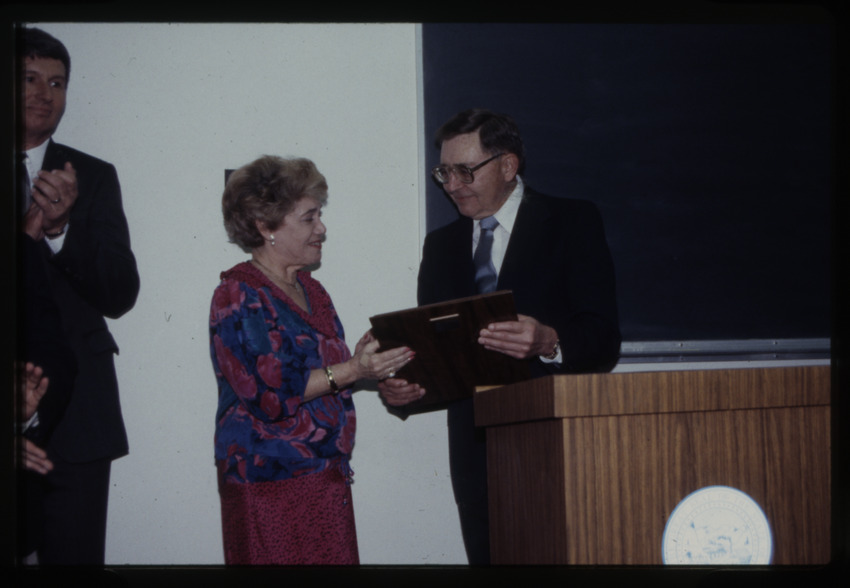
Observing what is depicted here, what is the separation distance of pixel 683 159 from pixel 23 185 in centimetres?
201


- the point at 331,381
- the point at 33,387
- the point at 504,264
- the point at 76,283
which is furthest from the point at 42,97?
the point at 504,264

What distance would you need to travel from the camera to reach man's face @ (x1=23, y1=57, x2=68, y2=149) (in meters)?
2.07

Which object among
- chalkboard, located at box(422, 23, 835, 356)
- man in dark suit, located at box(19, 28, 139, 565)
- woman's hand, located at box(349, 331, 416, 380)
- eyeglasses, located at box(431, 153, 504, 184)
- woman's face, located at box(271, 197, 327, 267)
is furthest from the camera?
chalkboard, located at box(422, 23, 835, 356)

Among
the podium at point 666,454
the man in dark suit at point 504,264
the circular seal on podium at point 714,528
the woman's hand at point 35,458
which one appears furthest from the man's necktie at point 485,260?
the woman's hand at point 35,458

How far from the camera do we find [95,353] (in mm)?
2184

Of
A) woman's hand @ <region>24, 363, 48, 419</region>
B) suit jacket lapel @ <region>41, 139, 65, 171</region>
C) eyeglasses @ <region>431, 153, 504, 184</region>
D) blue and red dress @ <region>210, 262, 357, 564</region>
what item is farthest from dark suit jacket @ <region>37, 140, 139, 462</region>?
eyeglasses @ <region>431, 153, 504, 184</region>

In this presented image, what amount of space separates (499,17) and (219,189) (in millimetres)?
1018

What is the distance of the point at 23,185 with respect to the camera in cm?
203

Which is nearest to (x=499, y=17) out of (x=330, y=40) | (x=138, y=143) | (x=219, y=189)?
(x=330, y=40)

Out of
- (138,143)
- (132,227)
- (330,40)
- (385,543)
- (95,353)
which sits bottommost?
(385,543)

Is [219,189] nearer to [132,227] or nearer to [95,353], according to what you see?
[132,227]

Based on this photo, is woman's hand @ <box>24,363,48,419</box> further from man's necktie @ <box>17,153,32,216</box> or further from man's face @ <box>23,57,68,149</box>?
man's face @ <box>23,57,68,149</box>

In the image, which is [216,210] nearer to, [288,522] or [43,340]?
[43,340]

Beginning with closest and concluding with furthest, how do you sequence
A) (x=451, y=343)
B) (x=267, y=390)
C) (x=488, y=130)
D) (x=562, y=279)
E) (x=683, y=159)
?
(x=451, y=343) → (x=267, y=390) → (x=562, y=279) → (x=488, y=130) → (x=683, y=159)
